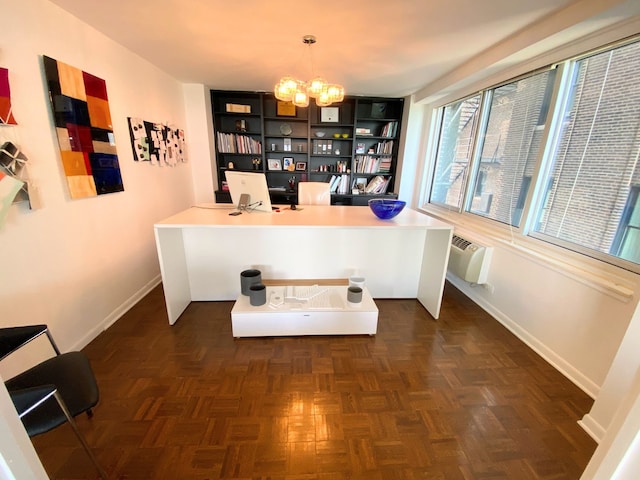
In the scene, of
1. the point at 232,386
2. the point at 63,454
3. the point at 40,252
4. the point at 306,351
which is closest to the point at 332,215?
the point at 306,351

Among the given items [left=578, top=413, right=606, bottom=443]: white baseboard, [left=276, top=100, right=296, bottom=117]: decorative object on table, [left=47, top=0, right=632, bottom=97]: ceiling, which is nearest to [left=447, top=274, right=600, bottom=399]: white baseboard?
[left=578, top=413, right=606, bottom=443]: white baseboard

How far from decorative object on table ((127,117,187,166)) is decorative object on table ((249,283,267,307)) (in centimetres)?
167

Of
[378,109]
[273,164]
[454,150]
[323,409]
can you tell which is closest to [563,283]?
[323,409]

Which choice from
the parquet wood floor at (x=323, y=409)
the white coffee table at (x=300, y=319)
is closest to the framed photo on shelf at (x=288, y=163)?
the white coffee table at (x=300, y=319)

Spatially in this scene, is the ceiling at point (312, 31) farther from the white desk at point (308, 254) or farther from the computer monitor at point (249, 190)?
the white desk at point (308, 254)

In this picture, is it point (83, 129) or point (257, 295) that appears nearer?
point (83, 129)

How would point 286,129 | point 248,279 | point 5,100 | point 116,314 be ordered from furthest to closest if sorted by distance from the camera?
point 286,129 < point 116,314 < point 248,279 < point 5,100

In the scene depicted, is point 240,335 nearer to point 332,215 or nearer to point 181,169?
point 332,215

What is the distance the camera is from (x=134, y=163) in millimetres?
2377

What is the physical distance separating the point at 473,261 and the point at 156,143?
3.34 meters

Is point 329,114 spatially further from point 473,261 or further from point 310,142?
point 473,261

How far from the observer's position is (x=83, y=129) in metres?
1.80

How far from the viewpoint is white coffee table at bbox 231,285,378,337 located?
1.92 metres

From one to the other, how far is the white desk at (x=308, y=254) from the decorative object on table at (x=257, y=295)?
0.43 metres
